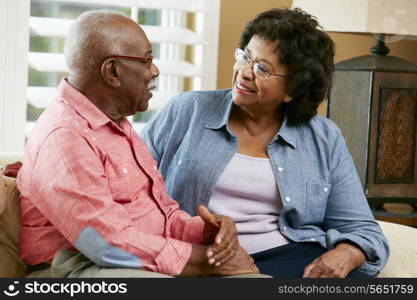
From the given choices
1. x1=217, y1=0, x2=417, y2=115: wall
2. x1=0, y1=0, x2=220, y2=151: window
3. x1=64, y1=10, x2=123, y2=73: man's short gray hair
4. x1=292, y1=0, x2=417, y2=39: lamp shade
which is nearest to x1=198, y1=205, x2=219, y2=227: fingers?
x1=64, y1=10, x2=123, y2=73: man's short gray hair

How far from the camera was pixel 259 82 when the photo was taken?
6.86 feet

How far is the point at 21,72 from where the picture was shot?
106 inches

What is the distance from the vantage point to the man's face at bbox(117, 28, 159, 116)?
1688 mm

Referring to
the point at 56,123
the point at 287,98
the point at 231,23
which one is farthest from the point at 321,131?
the point at 231,23

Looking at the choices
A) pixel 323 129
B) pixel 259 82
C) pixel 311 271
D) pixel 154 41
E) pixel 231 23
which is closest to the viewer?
pixel 311 271

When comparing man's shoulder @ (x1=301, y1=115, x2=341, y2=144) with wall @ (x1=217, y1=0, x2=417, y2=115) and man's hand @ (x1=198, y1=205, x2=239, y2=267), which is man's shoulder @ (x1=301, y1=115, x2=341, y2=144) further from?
wall @ (x1=217, y1=0, x2=417, y2=115)

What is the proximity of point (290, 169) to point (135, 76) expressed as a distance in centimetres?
59

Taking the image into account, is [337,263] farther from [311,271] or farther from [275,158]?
[275,158]

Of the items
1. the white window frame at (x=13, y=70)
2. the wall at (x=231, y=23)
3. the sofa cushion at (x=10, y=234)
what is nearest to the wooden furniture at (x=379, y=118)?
the wall at (x=231, y=23)

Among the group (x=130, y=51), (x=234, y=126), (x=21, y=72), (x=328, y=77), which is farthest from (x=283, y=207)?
(x=21, y=72)

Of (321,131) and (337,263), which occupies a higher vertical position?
(321,131)

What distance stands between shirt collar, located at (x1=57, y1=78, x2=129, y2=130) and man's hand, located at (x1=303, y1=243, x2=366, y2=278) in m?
0.67

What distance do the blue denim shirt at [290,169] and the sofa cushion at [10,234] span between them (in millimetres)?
530

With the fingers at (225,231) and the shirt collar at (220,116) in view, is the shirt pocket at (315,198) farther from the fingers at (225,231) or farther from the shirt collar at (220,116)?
the fingers at (225,231)
